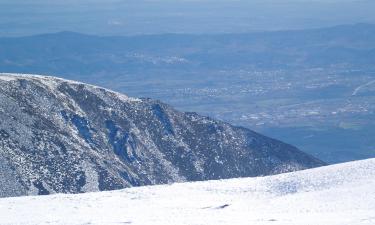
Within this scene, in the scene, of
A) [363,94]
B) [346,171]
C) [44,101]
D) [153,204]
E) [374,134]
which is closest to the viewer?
[153,204]

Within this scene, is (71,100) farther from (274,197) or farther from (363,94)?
(363,94)

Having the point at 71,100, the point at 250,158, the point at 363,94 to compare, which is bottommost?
the point at 363,94

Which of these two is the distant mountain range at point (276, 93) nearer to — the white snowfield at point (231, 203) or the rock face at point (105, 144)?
the rock face at point (105, 144)

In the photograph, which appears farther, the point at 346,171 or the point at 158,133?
the point at 158,133

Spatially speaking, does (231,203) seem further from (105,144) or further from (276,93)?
(276,93)

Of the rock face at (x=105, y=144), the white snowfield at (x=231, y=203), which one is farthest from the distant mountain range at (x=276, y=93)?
the white snowfield at (x=231, y=203)

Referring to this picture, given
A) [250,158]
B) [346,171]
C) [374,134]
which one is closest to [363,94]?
[374,134]

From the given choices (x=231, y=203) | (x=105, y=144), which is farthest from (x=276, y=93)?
(x=231, y=203)
